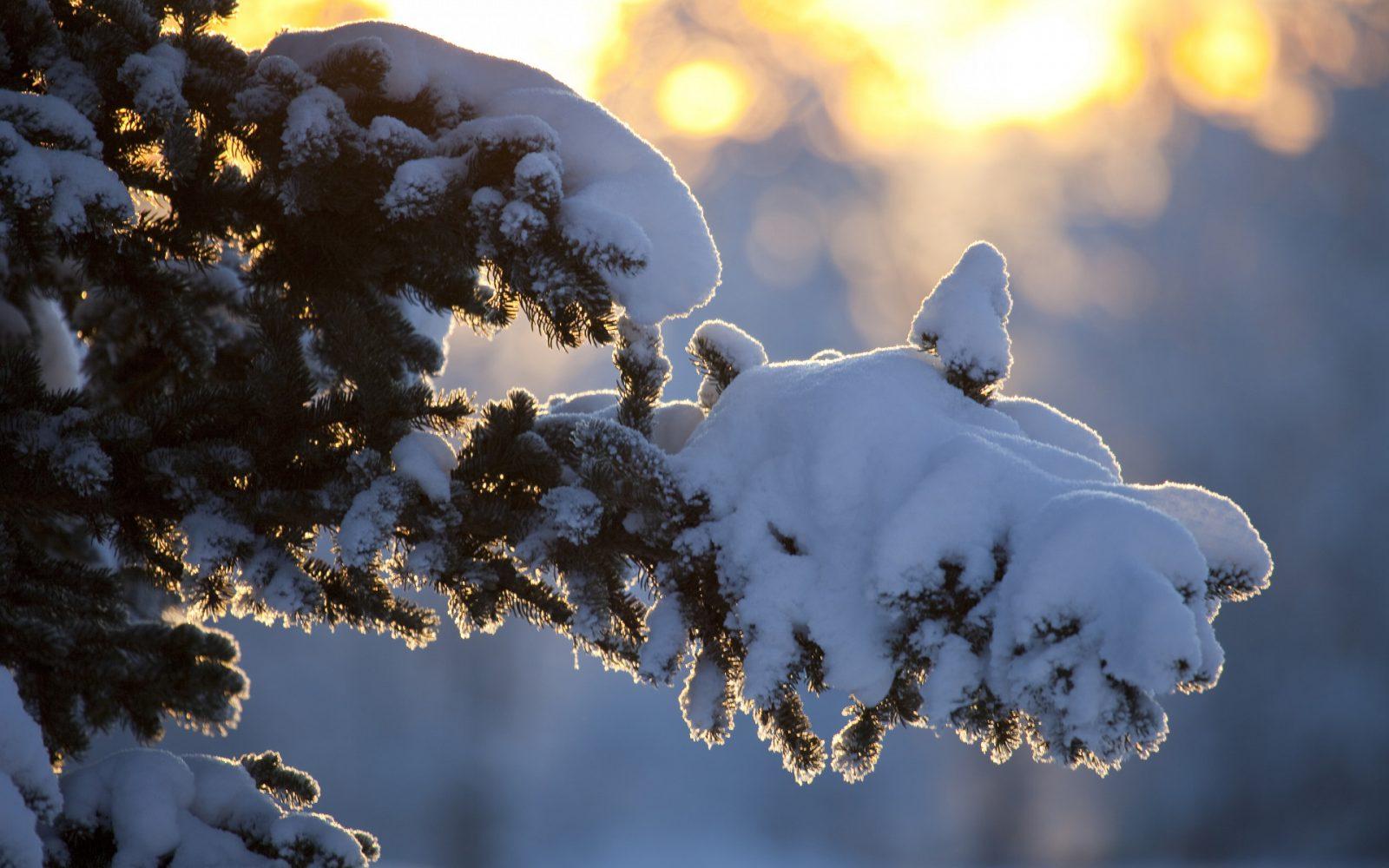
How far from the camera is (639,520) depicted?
84.0 inches

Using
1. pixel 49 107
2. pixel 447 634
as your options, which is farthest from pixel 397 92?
pixel 447 634

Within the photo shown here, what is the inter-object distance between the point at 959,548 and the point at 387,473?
115 centimetres

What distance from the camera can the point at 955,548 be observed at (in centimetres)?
180

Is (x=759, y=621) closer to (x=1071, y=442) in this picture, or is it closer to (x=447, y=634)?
(x=1071, y=442)

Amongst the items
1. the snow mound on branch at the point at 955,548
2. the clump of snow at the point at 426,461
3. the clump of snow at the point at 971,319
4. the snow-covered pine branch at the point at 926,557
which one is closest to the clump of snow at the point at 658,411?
the snow-covered pine branch at the point at 926,557

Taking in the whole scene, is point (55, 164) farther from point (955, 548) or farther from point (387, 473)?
point (955, 548)

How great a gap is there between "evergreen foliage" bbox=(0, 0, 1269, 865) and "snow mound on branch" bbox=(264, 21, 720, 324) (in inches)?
0.8

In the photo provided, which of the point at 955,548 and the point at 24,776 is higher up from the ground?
the point at 955,548

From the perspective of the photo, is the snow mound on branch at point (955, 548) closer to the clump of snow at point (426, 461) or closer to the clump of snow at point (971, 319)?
the clump of snow at point (971, 319)

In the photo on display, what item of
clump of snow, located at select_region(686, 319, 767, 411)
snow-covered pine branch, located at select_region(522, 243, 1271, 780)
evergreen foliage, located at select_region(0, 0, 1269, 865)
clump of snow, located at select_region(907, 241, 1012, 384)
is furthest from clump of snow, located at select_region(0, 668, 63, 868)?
clump of snow, located at select_region(907, 241, 1012, 384)

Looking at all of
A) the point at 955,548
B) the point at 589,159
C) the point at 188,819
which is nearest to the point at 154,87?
the point at 589,159

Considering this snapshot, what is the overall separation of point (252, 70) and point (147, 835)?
1788mm

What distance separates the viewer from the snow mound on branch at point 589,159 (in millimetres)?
2084

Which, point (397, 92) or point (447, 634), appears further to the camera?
point (447, 634)
